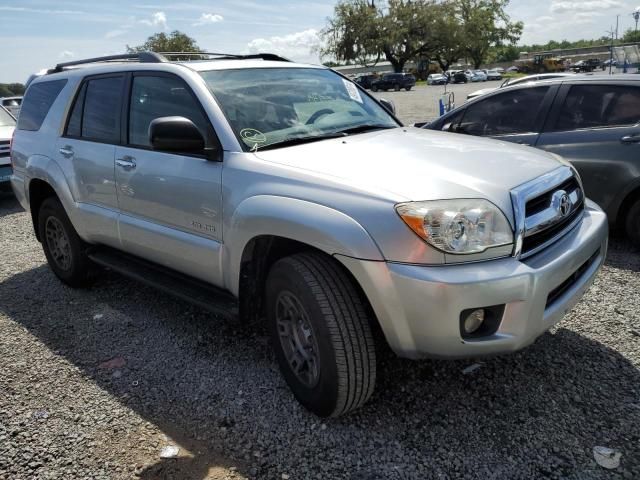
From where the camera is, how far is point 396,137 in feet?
10.6

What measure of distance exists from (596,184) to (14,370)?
487 centimetres

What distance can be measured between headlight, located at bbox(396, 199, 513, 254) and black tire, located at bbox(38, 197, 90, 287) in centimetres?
324

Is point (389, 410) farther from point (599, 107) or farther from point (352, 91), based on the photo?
point (599, 107)

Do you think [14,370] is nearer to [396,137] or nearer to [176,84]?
[176,84]

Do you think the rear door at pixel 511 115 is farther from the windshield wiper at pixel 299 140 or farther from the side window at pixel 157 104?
the side window at pixel 157 104

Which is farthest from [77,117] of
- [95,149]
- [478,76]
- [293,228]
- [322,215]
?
[478,76]

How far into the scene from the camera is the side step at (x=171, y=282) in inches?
120

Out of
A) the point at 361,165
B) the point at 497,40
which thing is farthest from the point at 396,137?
the point at 497,40

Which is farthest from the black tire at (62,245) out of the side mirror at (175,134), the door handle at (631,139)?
the door handle at (631,139)

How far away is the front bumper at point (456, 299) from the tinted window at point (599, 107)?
306 centimetres

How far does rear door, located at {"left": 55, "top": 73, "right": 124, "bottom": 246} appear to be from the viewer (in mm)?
3832

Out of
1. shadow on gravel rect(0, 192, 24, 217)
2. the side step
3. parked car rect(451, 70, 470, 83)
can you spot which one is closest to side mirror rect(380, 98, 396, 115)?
the side step

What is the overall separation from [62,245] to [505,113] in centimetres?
449

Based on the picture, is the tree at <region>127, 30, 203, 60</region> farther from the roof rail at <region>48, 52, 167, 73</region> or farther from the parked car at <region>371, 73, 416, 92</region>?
the roof rail at <region>48, 52, 167, 73</region>
